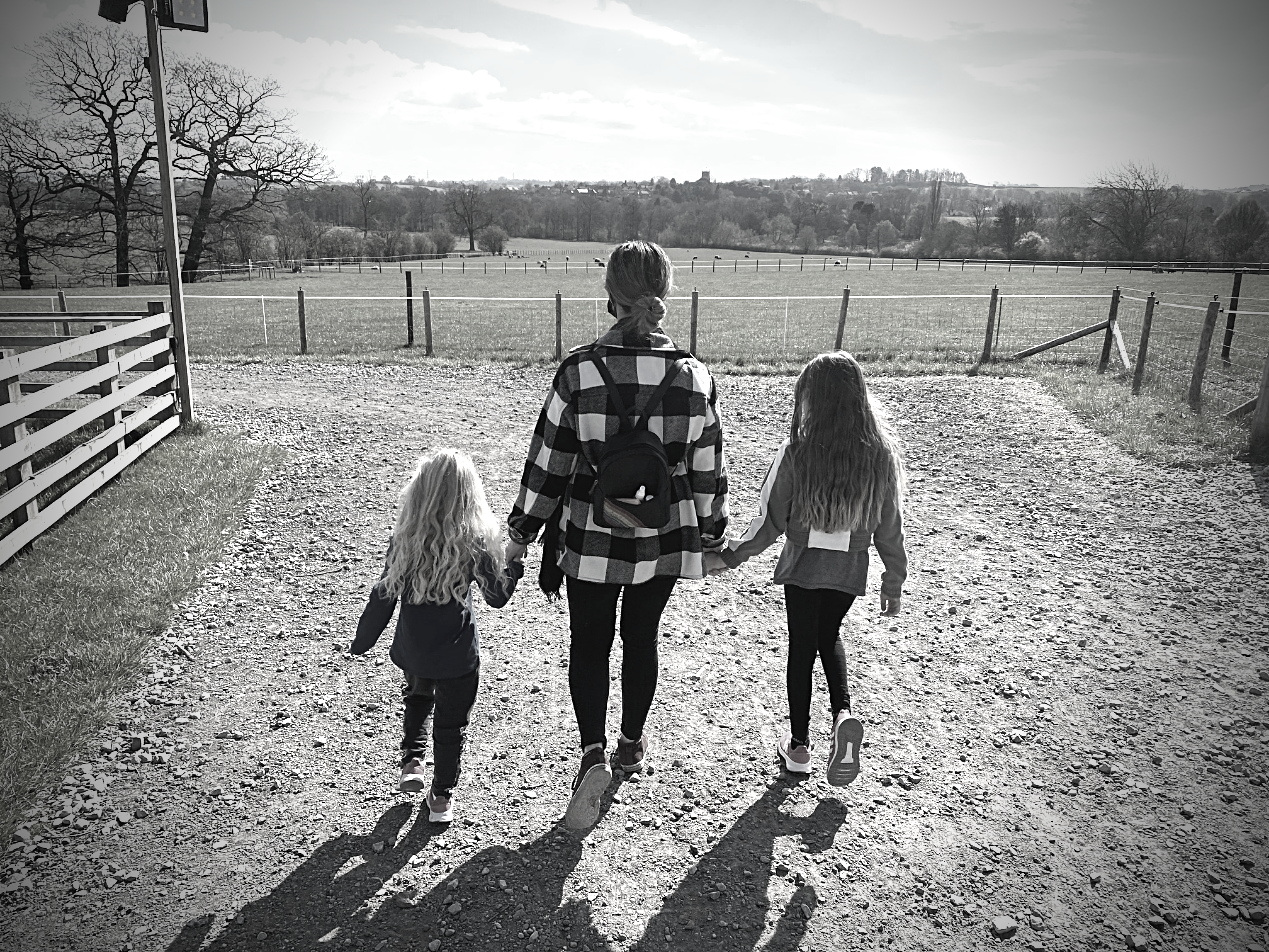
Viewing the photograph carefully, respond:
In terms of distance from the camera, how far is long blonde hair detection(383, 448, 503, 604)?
3.05 metres

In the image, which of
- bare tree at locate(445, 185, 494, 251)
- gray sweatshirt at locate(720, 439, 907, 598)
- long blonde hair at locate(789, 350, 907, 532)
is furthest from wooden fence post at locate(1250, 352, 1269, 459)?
bare tree at locate(445, 185, 494, 251)

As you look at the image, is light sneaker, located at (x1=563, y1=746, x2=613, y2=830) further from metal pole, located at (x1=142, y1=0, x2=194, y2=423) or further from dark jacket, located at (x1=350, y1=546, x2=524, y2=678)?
metal pole, located at (x1=142, y1=0, x2=194, y2=423)

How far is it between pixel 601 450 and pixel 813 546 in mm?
1048

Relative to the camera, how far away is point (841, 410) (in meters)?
3.18

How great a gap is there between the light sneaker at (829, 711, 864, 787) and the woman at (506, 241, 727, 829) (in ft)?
2.73

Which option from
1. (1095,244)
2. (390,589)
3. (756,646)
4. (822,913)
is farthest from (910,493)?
(1095,244)

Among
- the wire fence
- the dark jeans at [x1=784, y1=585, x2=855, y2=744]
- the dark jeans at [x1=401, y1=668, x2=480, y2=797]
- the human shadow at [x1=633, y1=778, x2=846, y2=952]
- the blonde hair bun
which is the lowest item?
the human shadow at [x1=633, y1=778, x2=846, y2=952]

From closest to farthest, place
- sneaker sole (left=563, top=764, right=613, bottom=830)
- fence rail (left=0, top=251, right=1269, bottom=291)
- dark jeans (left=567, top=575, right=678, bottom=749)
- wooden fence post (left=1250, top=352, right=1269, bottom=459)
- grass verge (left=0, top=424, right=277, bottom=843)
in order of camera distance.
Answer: dark jeans (left=567, top=575, right=678, bottom=749), sneaker sole (left=563, top=764, right=613, bottom=830), grass verge (left=0, top=424, right=277, bottom=843), wooden fence post (left=1250, top=352, right=1269, bottom=459), fence rail (left=0, top=251, right=1269, bottom=291)

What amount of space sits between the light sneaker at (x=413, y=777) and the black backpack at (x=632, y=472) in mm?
1496

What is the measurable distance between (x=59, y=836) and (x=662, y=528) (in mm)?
2674

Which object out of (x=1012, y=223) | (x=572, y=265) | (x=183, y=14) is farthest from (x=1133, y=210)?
(x=183, y=14)

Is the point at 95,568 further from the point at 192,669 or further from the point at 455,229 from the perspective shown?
the point at 455,229

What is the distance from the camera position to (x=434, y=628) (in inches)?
122

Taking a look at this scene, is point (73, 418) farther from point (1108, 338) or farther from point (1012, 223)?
point (1012, 223)
